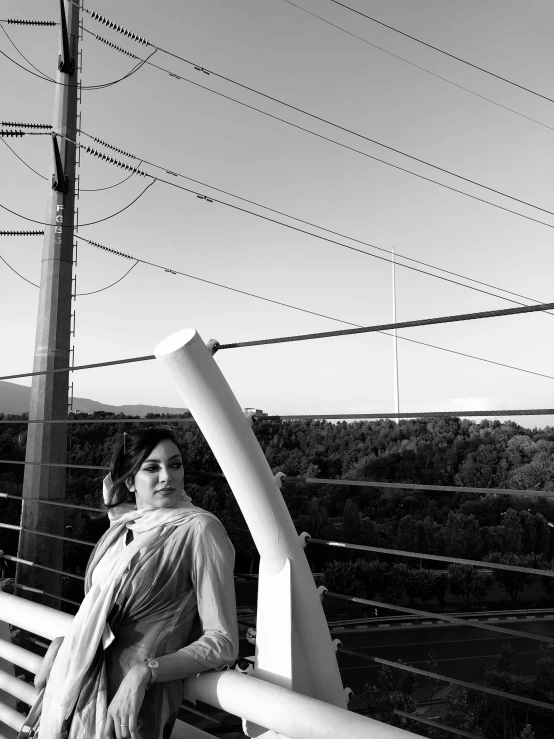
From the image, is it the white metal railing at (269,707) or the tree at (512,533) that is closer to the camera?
the white metal railing at (269,707)

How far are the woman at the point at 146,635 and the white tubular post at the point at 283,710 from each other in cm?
4

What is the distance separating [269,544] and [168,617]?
236 millimetres

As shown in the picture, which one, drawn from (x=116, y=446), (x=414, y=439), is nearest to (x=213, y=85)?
(x=116, y=446)

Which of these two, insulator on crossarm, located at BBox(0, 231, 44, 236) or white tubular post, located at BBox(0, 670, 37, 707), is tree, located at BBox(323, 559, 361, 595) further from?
white tubular post, located at BBox(0, 670, 37, 707)

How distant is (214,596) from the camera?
50.4 inches

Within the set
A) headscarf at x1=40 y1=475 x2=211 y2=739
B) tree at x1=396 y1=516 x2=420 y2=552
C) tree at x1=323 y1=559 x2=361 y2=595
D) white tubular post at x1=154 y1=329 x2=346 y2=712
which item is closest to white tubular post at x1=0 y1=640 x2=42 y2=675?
headscarf at x1=40 y1=475 x2=211 y2=739

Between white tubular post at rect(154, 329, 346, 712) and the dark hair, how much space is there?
23cm

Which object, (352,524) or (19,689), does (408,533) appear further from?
(19,689)

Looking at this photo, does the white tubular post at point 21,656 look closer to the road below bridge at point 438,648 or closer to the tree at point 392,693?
the tree at point 392,693

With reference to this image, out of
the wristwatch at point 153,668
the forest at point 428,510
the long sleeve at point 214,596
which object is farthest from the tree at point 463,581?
the wristwatch at point 153,668

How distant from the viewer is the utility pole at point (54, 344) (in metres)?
8.07

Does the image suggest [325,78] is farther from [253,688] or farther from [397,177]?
[253,688]

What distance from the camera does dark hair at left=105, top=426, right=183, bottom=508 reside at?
4.85ft

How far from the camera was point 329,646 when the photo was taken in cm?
131
